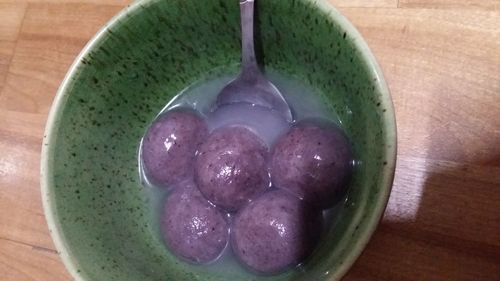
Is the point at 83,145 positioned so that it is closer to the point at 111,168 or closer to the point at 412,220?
the point at 111,168

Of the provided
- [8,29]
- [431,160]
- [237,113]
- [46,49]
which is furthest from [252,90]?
[8,29]

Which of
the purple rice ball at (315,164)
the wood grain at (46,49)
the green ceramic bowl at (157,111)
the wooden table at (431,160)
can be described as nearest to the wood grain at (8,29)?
the wood grain at (46,49)

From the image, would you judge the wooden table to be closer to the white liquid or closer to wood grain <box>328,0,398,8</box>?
wood grain <box>328,0,398,8</box>

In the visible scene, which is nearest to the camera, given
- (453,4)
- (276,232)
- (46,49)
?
(276,232)

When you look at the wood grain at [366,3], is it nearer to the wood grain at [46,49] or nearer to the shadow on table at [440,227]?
the shadow on table at [440,227]

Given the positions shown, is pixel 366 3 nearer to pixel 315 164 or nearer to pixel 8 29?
pixel 315 164

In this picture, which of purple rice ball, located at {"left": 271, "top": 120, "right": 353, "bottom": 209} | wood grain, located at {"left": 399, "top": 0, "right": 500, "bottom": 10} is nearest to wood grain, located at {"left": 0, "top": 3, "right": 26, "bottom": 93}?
purple rice ball, located at {"left": 271, "top": 120, "right": 353, "bottom": 209}
